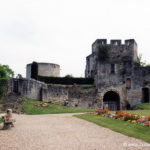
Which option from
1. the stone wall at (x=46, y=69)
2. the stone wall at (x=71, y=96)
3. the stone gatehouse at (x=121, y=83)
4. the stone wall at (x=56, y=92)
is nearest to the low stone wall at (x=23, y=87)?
the stone wall at (x=56, y=92)

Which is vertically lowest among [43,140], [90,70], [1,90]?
[43,140]

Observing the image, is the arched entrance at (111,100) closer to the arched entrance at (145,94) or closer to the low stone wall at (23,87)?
the arched entrance at (145,94)

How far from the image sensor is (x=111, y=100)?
36469mm

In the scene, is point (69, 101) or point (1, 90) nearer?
point (1, 90)

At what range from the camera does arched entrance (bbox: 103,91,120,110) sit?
35.2m

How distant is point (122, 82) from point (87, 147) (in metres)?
27.7

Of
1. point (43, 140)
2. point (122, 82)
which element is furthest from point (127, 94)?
point (43, 140)

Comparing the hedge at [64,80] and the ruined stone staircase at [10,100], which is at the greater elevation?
the hedge at [64,80]

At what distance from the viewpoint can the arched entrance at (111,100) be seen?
35219 mm

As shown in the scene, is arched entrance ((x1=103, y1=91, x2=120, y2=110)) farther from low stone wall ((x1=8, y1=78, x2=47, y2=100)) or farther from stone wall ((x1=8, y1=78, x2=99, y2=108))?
low stone wall ((x1=8, y1=78, x2=47, y2=100))

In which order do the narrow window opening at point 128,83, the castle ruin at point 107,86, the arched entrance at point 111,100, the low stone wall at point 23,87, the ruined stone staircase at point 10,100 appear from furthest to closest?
the arched entrance at point 111,100 < the narrow window opening at point 128,83 < the castle ruin at point 107,86 < the low stone wall at point 23,87 < the ruined stone staircase at point 10,100

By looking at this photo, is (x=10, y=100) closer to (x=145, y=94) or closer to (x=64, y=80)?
(x=64, y=80)

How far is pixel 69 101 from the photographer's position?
107ft

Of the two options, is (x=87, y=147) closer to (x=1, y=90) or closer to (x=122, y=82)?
(x=1, y=90)
